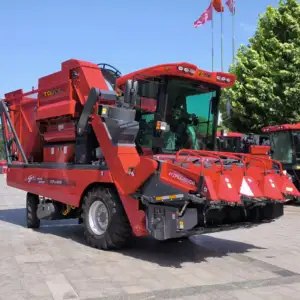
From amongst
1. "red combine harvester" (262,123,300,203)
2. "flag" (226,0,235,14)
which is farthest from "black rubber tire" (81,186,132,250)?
"flag" (226,0,235,14)

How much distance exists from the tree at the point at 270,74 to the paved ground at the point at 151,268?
11089mm

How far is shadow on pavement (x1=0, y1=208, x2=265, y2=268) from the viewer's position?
6443mm

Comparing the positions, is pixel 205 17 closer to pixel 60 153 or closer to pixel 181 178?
pixel 60 153

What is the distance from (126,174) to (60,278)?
1.79 metres

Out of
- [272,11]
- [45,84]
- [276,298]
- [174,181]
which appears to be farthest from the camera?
[272,11]

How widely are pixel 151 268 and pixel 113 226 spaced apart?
983 millimetres

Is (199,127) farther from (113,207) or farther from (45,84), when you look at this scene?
(45,84)

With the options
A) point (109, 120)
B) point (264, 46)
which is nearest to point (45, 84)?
point (109, 120)

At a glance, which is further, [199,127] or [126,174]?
[199,127]

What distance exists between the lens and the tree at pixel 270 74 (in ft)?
60.4

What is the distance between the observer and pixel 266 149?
15188 mm

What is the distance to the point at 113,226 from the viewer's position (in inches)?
255

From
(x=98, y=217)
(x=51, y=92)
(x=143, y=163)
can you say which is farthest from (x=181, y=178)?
(x=51, y=92)

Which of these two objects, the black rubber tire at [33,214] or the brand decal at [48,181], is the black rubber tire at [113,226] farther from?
the black rubber tire at [33,214]
